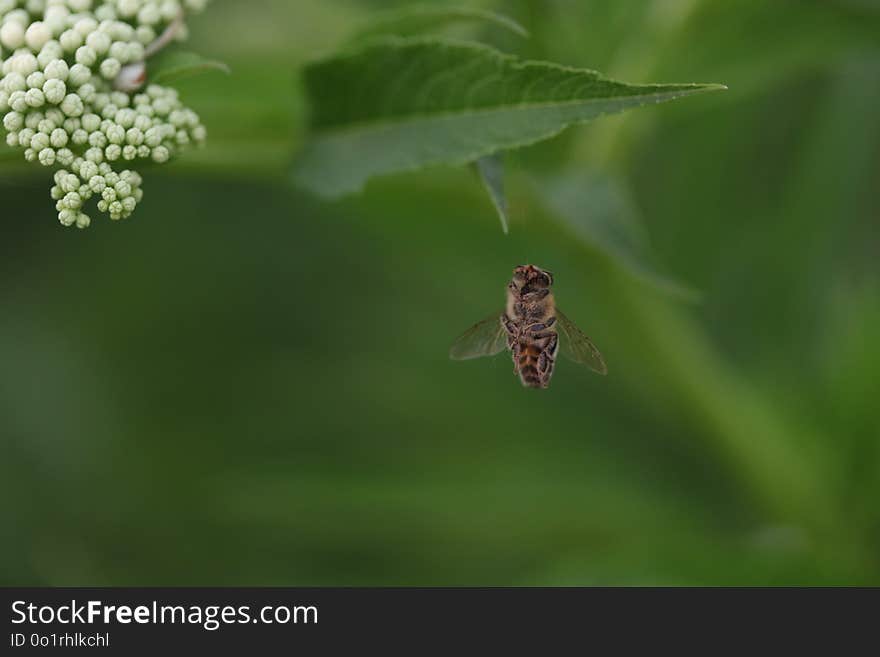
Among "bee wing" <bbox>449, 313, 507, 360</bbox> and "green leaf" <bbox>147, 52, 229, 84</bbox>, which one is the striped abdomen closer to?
"bee wing" <bbox>449, 313, 507, 360</bbox>

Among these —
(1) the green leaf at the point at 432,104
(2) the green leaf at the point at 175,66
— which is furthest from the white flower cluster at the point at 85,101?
(1) the green leaf at the point at 432,104

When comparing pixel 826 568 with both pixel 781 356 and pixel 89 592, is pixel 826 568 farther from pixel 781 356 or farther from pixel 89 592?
pixel 89 592

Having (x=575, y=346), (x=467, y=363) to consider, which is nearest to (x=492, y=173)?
(x=575, y=346)

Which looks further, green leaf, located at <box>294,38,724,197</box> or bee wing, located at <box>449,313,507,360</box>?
bee wing, located at <box>449,313,507,360</box>

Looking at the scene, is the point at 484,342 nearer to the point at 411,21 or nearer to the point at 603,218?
the point at 603,218

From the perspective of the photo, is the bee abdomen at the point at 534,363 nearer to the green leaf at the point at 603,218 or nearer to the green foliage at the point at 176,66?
the green leaf at the point at 603,218

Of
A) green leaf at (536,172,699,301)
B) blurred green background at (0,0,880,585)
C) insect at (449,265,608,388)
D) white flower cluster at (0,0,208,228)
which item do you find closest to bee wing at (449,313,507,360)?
insect at (449,265,608,388)

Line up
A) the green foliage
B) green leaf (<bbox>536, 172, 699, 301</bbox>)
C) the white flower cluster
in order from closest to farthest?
the white flower cluster, the green foliage, green leaf (<bbox>536, 172, 699, 301</bbox>)
